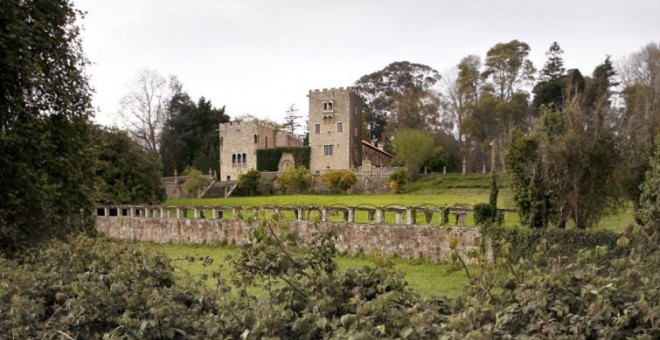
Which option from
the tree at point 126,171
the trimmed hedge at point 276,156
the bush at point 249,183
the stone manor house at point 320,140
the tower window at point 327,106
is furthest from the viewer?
the trimmed hedge at point 276,156

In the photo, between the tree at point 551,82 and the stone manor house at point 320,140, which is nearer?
the tree at point 551,82

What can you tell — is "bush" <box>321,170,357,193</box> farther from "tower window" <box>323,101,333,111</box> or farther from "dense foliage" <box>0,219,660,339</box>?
"dense foliage" <box>0,219,660,339</box>

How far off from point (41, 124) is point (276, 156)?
134ft

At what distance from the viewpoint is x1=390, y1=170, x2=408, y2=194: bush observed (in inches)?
1545

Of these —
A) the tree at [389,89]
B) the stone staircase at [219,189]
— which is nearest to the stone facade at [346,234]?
the stone staircase at [219,189]

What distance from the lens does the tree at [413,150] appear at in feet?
139

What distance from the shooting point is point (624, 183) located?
15.4 meters

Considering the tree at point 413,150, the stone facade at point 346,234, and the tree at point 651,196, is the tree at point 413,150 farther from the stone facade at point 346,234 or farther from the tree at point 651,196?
the tree at point 651,196

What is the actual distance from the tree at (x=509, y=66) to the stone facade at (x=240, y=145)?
2277cm

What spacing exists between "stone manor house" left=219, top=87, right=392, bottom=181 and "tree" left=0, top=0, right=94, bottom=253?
36209 millimetres

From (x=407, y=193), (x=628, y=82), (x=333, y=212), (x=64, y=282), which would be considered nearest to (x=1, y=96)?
(x=64, y=282)

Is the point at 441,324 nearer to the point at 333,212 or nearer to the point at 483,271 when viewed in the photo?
the point at 483,271

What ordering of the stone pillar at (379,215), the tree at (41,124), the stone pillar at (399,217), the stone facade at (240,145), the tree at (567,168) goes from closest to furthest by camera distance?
the tree at (41,124) < the tree at (567,168) < the stone pillar at (399,217) < the stone pillar at (379,215) < the stone facade at (240,145)

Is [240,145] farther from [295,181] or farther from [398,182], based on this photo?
[398,182]
